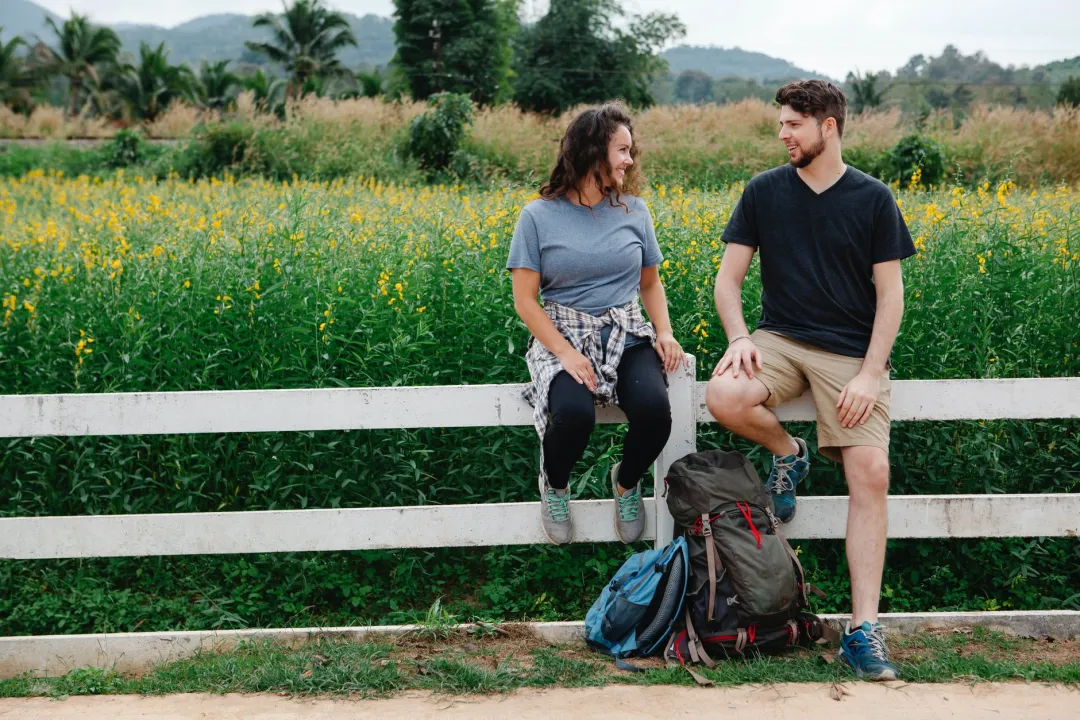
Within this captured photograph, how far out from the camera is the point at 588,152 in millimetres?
3250

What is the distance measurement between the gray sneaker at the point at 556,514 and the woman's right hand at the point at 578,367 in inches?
16.0

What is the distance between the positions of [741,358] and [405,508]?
1312 millimetres

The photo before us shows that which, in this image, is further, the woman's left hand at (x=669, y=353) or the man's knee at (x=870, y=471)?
the woman's left hand at (x=669, y=353)

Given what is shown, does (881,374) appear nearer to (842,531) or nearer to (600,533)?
(842,531)

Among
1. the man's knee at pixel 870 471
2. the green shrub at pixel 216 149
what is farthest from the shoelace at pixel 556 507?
the green shrub at pixel 216 149

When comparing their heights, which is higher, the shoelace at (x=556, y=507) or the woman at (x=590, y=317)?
the woman at (x=590, y=317)

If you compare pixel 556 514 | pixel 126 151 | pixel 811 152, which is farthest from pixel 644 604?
pixel 126 151

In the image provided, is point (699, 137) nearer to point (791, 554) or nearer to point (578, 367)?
point (578, 367)

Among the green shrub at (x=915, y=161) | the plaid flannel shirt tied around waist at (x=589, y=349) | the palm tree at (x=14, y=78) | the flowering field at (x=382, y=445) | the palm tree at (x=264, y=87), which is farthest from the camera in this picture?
the palm tree at (x=14, y=78)

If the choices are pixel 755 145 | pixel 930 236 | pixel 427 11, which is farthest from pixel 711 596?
pixel 427 11

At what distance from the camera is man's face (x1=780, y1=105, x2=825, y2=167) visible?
126 inches

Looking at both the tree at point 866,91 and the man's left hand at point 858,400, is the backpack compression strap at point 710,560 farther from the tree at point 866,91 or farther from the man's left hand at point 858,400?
the tree at point 866,91

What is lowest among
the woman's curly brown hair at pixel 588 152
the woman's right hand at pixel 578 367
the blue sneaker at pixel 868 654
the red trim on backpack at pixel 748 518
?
the blue sneaker at pixel 868 654

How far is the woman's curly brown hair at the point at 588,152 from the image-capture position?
3242mm
